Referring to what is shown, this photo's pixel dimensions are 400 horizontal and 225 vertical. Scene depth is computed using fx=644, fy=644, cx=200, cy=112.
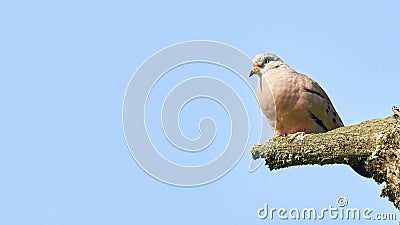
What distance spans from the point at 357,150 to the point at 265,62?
3770mm

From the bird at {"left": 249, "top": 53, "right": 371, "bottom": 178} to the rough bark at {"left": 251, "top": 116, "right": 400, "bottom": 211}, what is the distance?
2191 mm

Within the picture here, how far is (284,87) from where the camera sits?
9.02 metres

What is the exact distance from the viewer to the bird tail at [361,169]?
6270 millimetres

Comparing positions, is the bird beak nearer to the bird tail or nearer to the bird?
the bird

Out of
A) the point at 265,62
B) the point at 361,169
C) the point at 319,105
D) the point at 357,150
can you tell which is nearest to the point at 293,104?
the point at 319,105

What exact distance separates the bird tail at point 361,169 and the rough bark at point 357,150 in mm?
194

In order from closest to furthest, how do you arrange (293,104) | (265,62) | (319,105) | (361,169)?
(361,169), (293,104), (319,105), (265,62)

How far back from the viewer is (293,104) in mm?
8969

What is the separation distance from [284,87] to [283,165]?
2624mm

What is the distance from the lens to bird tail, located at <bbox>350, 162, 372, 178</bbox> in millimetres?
6270

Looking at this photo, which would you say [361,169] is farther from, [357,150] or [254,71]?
[254,71]

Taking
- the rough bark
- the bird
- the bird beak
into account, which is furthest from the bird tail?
the bird beak

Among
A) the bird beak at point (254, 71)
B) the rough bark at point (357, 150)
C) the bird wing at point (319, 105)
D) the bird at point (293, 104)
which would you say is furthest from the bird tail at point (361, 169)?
the bird beak at point (254, 71)

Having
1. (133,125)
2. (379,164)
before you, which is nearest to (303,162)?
(379,164)
